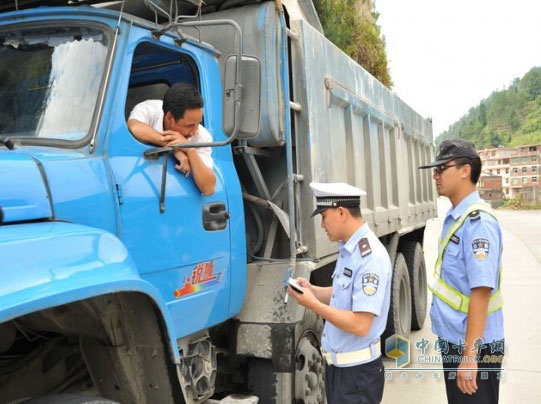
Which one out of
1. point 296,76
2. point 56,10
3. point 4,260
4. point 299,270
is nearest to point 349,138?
point 296,76

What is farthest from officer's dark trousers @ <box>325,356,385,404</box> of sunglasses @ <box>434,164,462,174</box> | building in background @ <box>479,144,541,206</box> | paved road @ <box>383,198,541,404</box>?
building in background @ <box>479,144,541,206</box>

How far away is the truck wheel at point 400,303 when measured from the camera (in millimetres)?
5672

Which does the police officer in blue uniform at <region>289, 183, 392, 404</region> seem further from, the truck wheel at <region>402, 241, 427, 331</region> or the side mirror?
the truck wheel at <region>402, 241, 427, 331</region>

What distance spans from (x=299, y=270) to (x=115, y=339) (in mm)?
1410

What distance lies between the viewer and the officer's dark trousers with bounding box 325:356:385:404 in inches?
103

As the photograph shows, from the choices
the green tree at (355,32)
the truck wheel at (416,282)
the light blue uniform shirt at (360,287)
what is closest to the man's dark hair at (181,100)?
the light blue uniform shirt at (360,287)

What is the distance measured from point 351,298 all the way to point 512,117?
138 m

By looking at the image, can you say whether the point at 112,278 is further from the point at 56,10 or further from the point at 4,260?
the point at 56,10

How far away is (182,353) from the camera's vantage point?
2.71 meters

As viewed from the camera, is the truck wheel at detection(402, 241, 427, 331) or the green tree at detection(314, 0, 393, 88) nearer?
the truck wheel at detection(402, 241, 427, 331)

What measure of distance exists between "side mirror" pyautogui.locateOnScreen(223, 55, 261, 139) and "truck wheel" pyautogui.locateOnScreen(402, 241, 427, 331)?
4.62m

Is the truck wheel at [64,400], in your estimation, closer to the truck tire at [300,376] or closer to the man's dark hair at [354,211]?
the man's dark hair at [354,211]

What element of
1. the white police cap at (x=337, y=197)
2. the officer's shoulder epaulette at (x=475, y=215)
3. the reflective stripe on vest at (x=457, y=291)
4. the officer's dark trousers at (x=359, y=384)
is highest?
the white police cap at (x=337, y=197)

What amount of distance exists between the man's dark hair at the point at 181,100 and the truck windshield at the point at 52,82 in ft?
1.18
